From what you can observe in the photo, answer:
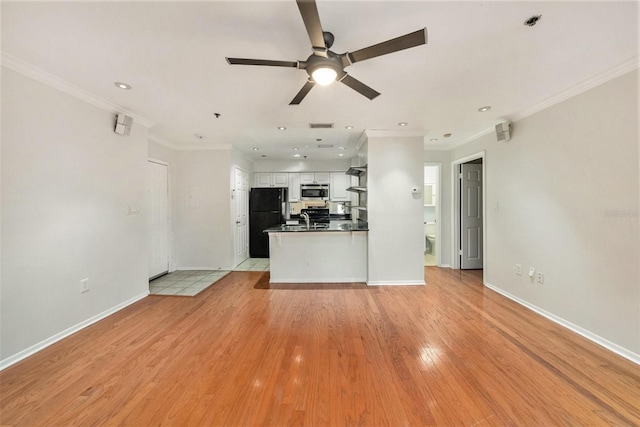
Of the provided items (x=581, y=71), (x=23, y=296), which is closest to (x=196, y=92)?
(x=23, y=296)

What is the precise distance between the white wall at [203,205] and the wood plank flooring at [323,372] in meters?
1.86

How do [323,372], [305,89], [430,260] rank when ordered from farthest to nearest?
[430,260] → [305,89] → [323,372]

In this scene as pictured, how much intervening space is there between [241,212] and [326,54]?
4.39 m

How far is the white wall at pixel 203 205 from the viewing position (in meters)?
4.64

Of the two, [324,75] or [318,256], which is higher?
[324,75]

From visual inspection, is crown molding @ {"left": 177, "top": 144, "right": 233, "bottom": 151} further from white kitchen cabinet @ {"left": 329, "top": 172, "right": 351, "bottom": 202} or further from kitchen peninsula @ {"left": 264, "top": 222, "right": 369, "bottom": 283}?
white kitchen cabinet @ {"left": 329, "top": 172, "right": 351, "bottom": 202}

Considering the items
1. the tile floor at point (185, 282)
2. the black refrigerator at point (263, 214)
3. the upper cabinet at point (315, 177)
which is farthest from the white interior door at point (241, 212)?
the upper cabinet at point (315, 177)

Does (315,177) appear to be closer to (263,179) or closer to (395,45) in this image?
(263,179)

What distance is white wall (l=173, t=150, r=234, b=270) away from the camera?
183 inches

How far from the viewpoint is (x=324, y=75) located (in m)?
1.67

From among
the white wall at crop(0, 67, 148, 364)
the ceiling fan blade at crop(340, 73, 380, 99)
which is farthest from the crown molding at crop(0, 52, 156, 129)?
the ceiling fan blade at crop(340, 73, 380, 99)

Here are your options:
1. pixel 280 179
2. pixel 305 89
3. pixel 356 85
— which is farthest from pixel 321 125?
pixel 280 179

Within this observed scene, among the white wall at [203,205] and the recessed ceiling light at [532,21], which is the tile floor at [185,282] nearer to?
the white wall at [203,205]

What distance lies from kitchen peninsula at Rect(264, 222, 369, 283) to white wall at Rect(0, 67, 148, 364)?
2053mm
